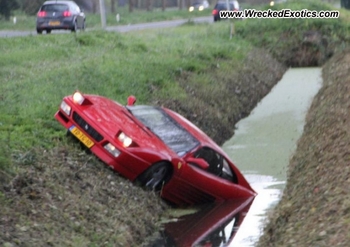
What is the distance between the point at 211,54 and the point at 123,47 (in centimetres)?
351

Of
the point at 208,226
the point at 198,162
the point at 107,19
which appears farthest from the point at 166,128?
the point at 107,19

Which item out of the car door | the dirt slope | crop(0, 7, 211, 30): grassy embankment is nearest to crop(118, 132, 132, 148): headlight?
the car door

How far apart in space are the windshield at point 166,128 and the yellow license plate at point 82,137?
1287 mm

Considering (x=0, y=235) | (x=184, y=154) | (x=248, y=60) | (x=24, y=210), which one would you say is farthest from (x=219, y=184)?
(x=248, y=60)

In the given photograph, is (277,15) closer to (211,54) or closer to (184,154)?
(211,54)

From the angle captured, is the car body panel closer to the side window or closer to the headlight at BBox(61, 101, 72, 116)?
the side window

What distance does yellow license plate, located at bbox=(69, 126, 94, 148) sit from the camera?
13.9 m

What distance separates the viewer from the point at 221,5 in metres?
54.9

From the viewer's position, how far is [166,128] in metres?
15.2

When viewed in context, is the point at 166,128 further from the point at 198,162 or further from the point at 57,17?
the point at 57,17

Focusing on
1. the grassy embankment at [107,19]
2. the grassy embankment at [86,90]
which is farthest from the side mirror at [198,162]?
the grassy embankment at [107,19]

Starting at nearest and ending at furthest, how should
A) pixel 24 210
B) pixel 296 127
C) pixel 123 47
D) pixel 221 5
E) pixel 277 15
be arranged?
pixel 24 210 → pixel 296 127 → pixel 123 47 → pixel 277 15 → pixel 221 5

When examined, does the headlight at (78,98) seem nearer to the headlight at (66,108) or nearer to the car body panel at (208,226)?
the headlight at (66,108)

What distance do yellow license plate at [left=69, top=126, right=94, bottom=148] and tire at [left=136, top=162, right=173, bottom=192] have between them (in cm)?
91
